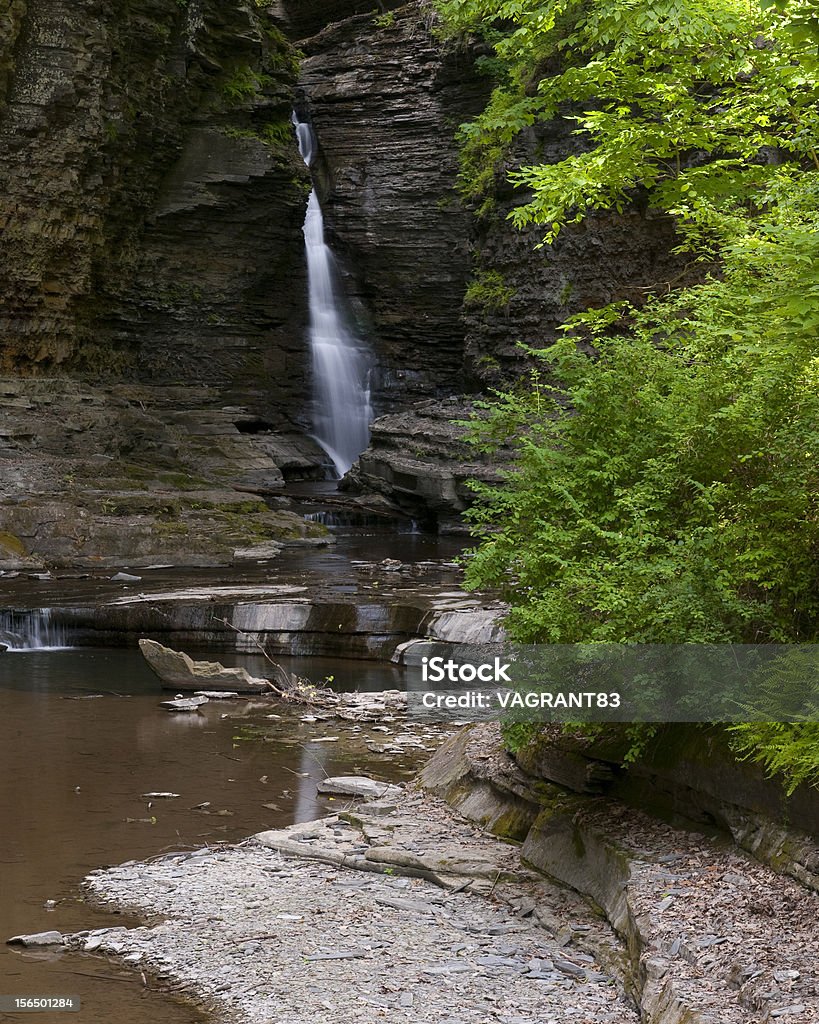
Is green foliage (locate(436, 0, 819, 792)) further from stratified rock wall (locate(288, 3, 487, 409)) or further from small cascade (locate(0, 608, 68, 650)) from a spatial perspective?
stratified rock wall (locate(288, 3, 487, 409))

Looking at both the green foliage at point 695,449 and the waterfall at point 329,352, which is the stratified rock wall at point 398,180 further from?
the green foliage at point 695,449

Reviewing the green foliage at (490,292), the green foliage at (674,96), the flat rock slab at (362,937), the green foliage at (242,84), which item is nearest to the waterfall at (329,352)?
the green foliage at (242,84)

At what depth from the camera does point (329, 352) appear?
113 ft

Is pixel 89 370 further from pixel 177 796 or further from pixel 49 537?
pixel 177 796

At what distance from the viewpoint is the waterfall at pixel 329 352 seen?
3409 cm

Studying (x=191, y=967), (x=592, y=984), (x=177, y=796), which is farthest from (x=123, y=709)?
(x=592, y=984)

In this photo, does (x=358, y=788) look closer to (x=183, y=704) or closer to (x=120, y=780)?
(x=120, y=780)

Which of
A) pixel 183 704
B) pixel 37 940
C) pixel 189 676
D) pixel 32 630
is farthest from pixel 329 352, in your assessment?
pixel 37 940

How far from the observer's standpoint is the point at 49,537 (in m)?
20.7

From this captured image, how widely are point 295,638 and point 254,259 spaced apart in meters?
21.0

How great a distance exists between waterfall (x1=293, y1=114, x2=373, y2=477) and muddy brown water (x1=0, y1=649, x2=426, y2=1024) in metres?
20.5

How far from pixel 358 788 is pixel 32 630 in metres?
8.48

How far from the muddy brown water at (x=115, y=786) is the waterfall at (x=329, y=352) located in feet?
67.1

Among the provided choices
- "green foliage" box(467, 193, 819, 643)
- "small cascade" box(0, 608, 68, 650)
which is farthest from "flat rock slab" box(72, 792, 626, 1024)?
"small cascade" box(0, 608, 68, 650)
